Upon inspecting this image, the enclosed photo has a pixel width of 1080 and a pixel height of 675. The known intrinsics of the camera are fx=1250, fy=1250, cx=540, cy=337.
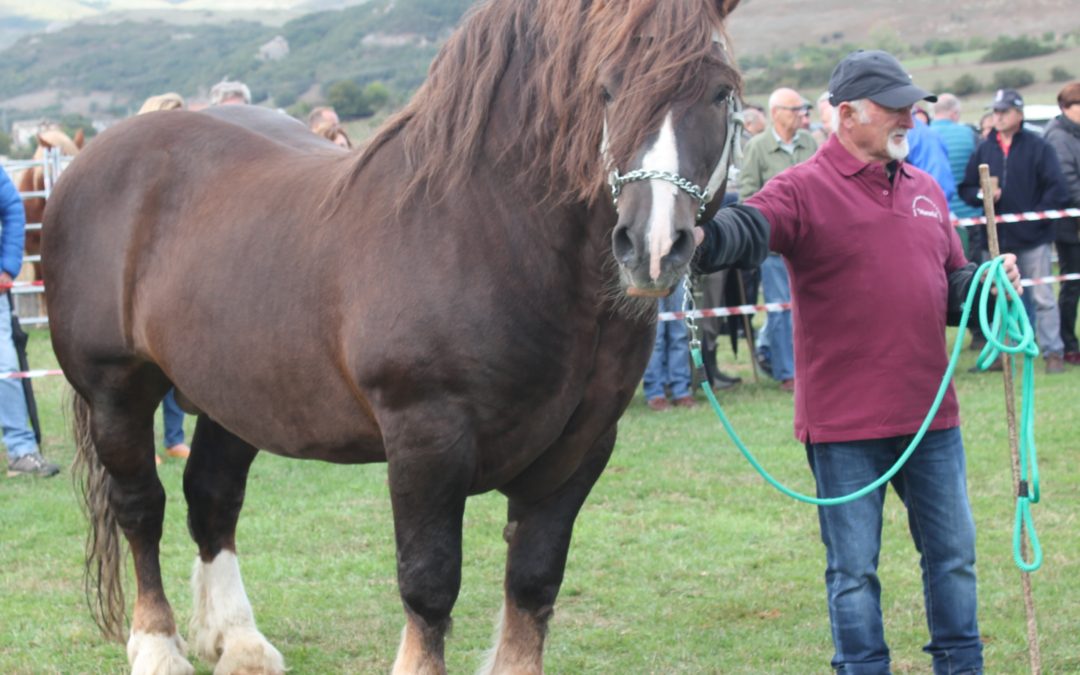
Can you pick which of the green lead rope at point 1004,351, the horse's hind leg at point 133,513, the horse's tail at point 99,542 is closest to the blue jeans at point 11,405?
the horse's tail at point 99,542

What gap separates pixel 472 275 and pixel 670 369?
6.02 metres

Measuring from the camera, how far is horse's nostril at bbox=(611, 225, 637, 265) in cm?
257

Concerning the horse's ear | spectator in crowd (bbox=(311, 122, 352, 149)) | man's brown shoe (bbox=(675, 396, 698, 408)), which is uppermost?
the horse's ear

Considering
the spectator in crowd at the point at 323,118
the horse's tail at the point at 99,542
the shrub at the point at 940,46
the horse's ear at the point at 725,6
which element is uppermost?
the horse's ear at the point at 725,6

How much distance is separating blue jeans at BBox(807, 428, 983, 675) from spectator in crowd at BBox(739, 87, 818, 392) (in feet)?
18.5

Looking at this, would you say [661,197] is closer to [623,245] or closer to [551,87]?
[623,245]

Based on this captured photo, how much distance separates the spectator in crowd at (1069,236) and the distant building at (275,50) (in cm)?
6625

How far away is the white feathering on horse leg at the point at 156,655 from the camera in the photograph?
13.3 ft

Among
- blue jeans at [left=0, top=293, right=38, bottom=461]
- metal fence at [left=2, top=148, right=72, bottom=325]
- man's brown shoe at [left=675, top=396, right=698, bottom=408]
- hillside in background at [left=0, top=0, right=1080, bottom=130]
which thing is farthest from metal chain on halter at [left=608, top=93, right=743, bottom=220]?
hillside in background at [left=0, top=0, right=1080, bottom=130]

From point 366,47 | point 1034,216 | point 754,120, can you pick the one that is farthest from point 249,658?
point 366,47

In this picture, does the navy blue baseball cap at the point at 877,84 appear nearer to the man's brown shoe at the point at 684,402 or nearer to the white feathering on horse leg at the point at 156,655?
the white feathering on horse leg at the point at 156,655

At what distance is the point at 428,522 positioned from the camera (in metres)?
3.16

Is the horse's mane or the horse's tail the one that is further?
the horse's tail

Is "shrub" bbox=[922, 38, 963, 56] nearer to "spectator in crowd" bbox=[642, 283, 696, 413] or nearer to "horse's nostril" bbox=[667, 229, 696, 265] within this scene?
"spectator in crowd" bbox=[642, 283, 696, 413]
